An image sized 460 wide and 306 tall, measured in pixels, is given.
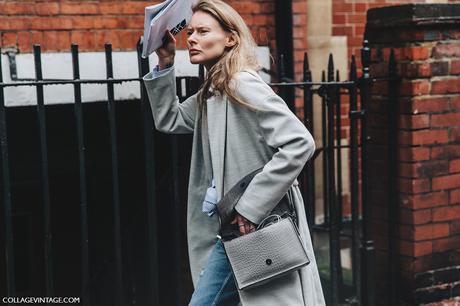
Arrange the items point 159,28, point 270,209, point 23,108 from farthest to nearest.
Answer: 1. point 23,108
2. point 159,28
3. point 270,209

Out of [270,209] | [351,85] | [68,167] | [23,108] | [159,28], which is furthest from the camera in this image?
[68,167]

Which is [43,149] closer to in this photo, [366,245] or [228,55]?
[228,55]

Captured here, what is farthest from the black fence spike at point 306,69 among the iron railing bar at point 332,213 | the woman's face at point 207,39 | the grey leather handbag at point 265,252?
the grey leather handbag at point 265,252

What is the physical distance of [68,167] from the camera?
5.97 m

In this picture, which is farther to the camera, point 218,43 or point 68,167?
point 68,167

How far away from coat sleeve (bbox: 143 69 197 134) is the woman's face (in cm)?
31

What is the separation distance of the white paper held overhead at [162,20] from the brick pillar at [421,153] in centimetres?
166

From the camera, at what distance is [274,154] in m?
3.31

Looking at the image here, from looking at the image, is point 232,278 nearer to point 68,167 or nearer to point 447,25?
point 447,25

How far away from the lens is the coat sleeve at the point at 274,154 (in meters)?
3.22

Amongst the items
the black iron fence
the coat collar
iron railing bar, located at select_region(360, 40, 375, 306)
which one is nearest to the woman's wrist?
the coat collar

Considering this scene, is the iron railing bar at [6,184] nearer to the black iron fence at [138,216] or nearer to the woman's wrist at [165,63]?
the woman's wrist at [165,63]

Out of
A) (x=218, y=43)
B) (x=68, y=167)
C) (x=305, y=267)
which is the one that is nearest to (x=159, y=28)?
(x=218, y=43)

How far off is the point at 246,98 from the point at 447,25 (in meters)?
2.12
